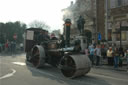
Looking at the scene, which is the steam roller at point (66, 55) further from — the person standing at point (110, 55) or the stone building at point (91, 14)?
the stone building at point (91, 14)

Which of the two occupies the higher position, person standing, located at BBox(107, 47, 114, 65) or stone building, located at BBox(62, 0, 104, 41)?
stone building, located at BBox(62, 0, 104, 41)

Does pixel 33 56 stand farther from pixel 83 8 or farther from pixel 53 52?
pixel 83 8

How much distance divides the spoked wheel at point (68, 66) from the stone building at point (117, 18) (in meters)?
10.4

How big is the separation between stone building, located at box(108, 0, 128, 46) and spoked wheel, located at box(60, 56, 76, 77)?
1040 cm

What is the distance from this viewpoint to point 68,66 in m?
6.57

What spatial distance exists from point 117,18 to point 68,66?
1224cm

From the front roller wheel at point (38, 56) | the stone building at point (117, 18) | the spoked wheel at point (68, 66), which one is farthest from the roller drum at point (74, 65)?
the stone building at point (117, 18)

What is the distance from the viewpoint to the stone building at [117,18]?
52.6ft

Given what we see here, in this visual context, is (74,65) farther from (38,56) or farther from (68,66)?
(38,56)

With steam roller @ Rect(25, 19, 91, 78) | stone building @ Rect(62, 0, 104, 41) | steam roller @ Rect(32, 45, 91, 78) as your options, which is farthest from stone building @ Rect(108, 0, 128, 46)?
steam roller @ Rect(32, 45, 91, 78)

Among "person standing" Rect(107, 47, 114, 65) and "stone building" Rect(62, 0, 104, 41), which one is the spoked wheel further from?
"stone building" Rect(62, 0, 104, 41)

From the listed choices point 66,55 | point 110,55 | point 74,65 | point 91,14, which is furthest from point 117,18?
point 74,65

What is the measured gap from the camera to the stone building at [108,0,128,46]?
52.6ft

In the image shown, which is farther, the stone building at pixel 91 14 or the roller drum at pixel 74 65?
the stone building at pixel 91 14
